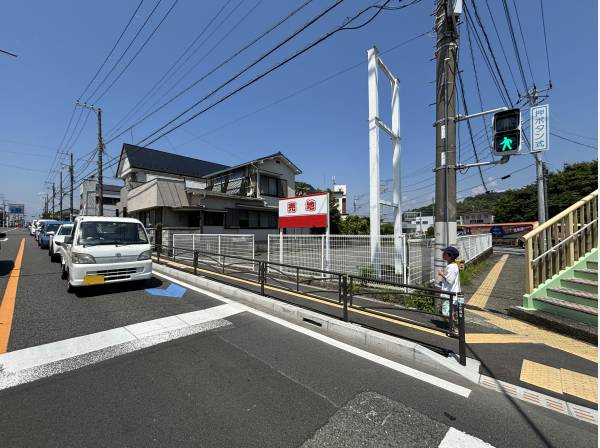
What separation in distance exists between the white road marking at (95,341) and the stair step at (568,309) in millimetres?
5852

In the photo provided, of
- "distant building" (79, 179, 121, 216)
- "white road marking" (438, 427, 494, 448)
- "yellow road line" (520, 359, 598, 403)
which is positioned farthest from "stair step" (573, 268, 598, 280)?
"distant building" (79, 179, 121, 216)

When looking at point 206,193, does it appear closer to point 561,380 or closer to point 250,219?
point 250,219

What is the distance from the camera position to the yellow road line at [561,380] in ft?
9.48

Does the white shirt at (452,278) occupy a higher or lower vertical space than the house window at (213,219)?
lower

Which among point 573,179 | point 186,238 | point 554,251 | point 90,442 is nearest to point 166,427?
point 90,442

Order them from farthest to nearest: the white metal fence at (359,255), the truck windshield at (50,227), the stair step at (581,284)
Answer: the truck windshield at (50,227) < the white metal fence at (359,255) < the stair step at (581,284)

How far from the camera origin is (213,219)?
1894cm

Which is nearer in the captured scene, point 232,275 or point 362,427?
point 362,427

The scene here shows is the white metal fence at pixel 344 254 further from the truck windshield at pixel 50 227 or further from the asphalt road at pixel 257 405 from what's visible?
the truck windshield at pixel 50 227

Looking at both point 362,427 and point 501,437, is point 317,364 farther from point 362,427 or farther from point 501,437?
point 501,437

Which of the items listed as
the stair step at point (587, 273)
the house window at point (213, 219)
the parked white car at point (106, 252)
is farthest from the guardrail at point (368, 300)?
the house window at point (213, 219)

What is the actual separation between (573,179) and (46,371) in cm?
4990

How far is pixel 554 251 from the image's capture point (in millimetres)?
5355

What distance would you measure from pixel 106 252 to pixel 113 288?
124 cm
